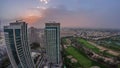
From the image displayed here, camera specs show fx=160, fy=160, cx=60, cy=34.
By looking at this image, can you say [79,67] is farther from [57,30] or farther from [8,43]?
[8,43]

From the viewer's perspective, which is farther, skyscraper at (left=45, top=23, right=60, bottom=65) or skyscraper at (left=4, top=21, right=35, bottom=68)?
skyscraper at (left=45, top=23, right=60, bottom=65)

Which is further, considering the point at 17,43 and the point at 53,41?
the point at 53,41

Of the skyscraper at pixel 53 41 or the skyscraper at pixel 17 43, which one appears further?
the skyscraper at pixel 53 41

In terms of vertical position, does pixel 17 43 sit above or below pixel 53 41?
above
